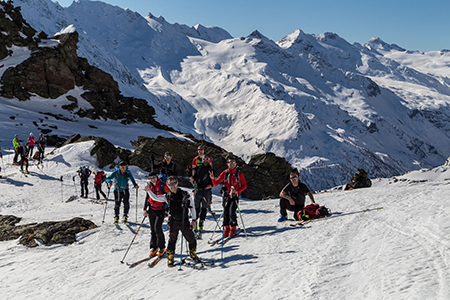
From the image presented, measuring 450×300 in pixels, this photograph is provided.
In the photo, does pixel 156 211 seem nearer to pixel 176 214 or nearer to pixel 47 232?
pixel 176 214

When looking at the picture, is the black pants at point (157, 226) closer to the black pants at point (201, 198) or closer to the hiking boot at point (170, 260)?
the hiking boot at point (170, 260)

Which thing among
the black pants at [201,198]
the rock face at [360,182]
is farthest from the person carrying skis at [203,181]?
the rock face at [360,182]

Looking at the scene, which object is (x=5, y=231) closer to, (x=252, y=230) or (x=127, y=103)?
(x=252, y=230)

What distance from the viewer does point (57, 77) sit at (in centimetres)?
5559

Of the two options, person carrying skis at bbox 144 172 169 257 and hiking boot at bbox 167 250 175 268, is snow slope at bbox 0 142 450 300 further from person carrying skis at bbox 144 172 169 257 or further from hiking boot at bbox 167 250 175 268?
person carrying skis at bbox 144 172 169 257

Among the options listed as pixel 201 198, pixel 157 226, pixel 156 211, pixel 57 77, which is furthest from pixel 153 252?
pixel 57 77

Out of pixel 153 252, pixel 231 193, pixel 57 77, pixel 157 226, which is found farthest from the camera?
pixel 57 77

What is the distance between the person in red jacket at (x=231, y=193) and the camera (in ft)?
33.7

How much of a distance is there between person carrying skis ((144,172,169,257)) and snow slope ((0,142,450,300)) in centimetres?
66

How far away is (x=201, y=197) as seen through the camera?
35.0ft

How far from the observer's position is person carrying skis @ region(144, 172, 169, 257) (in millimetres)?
8925

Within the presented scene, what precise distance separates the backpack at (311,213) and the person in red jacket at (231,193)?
8.66ft

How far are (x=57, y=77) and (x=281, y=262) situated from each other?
58.9m

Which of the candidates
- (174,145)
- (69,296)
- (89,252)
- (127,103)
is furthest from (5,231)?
(127,103)
